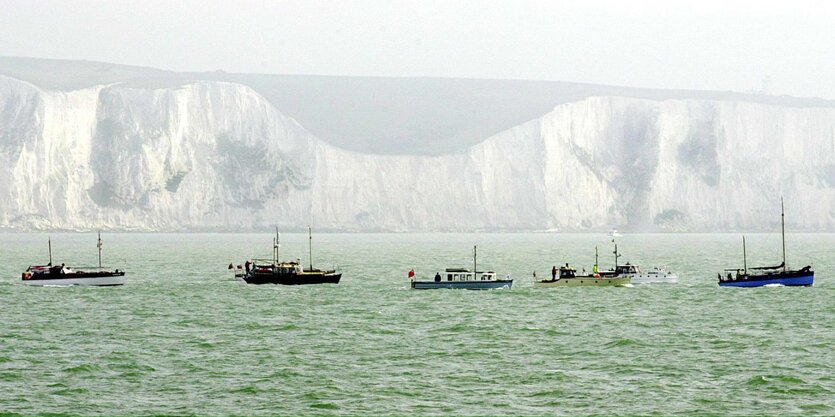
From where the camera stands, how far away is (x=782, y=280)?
78.9 meters

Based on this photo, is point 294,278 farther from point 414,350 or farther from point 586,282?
point 414,350

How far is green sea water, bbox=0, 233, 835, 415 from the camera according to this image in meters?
35.0

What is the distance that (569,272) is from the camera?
81000 millimetres

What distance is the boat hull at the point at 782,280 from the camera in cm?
7869

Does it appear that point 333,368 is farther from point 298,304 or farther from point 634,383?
point 298,304

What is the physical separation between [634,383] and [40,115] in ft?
562

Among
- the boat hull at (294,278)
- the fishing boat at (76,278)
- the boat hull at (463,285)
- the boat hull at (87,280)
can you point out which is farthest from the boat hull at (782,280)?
the fishing boat at (76,278)

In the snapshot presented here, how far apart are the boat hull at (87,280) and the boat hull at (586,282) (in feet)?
87.6

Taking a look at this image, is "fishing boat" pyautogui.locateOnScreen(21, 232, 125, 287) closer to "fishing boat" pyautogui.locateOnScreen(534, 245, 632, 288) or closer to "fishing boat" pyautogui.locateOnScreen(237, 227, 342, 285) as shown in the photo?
"fishing boat" pyautogui.locateOnScreen(237, 227, 342, 285)

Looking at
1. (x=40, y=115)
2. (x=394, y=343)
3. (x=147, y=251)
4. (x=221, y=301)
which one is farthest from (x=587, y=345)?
(x=40, y=115)

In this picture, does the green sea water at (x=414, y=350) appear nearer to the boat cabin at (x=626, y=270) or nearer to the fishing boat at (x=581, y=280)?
the fishing boat at (x=581, y=280)

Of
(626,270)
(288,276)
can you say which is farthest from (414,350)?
(626,270)

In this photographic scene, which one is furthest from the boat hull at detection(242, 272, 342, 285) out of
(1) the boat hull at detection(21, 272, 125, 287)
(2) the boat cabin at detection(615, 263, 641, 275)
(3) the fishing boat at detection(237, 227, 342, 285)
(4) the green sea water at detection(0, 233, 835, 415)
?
(2) the boat cabin at detection(615, 263, 641, 275)

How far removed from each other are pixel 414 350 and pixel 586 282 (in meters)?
37.0
